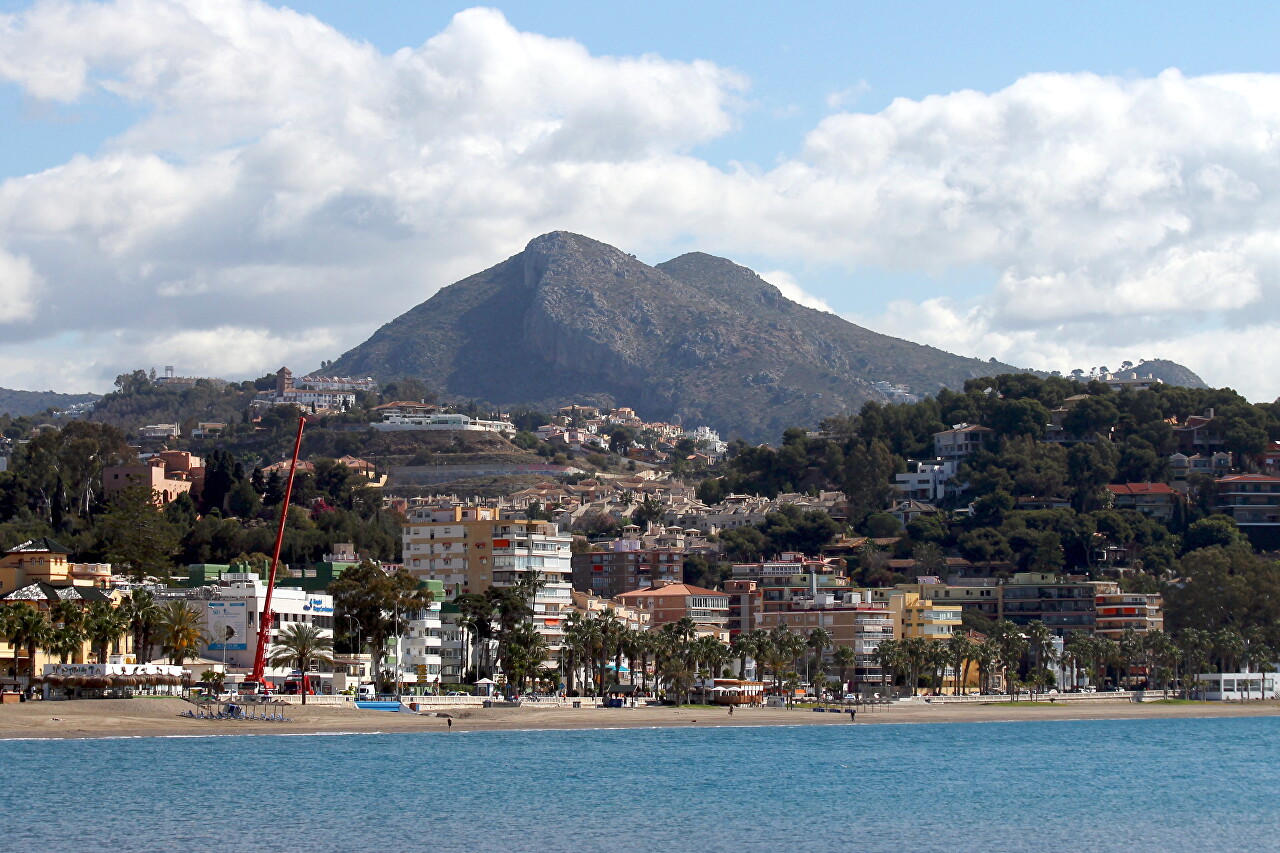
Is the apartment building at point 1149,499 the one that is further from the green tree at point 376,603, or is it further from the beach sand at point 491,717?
the green tree at point 376,603

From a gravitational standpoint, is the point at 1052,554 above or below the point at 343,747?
above

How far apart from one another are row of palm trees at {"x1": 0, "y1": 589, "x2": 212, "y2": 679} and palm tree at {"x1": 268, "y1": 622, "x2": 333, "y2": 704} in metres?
4.25

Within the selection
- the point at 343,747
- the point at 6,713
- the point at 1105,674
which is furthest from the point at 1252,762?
the point at 1105,674

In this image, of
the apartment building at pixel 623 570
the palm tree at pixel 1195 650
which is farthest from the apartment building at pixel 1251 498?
the apartment building at pixel 623 570

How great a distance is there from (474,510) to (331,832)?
94.6 meters

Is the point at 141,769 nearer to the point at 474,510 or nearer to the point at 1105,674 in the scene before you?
the point at 474,510

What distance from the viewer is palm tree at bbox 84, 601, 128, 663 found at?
92312mm

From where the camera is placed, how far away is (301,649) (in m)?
96.8

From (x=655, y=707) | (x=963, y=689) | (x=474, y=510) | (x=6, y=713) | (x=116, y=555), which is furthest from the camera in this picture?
(x=474, y=510)

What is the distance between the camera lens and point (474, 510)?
6019 inches

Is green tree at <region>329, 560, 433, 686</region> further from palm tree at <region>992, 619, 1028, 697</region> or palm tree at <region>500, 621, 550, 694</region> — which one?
palm tree at <region>992, 619, 1028, 697</region>

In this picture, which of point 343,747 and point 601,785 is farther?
point 343,747

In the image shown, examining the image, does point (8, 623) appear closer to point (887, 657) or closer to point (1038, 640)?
point (887, 657)

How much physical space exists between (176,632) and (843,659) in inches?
2176
